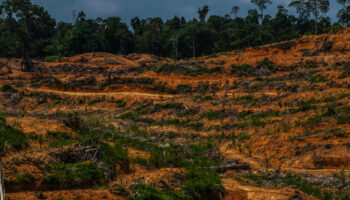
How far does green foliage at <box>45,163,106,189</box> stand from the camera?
22.4 ft

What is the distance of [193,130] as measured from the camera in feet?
61.4

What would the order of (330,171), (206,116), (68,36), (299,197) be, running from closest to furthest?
(299,197)
(330,171)
(206,116)
(68,36)

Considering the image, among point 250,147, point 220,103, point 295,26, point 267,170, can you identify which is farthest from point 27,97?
point 295,26

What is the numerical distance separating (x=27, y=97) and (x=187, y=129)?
65.5ft

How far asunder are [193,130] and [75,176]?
12.2 meters

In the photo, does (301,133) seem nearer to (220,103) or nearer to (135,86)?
(220,103)

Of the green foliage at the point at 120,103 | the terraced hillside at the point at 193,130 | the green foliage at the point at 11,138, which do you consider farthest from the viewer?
the green foliage at the point at 120,103

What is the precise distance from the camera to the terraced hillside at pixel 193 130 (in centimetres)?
742

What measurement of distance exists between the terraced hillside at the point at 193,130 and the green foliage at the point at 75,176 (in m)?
0.03

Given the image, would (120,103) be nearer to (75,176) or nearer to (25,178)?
(75,176)

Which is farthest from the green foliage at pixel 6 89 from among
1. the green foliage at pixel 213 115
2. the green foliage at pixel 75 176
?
the green foliage at pixel 75 176

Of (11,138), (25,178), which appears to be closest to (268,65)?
(11,138)

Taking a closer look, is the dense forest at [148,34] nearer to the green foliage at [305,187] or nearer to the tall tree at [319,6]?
the tall tree at [319,6]

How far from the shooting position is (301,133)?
13.6 meters
